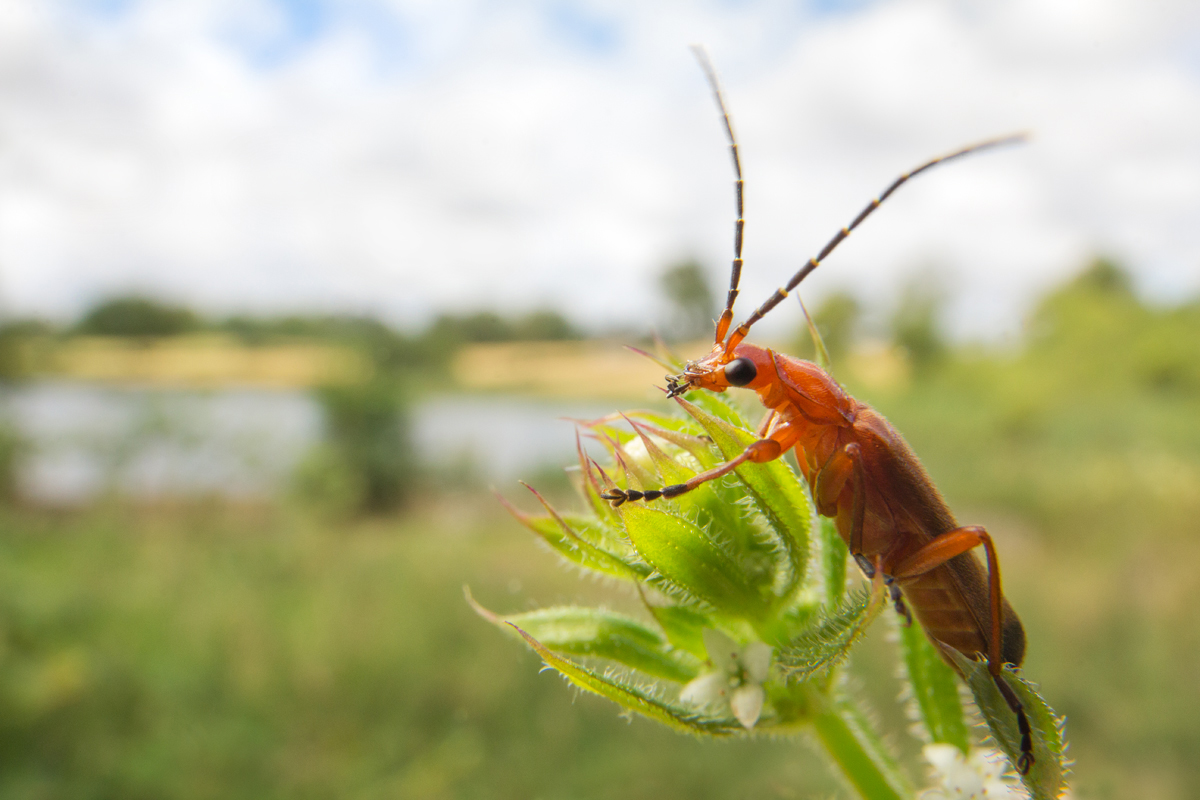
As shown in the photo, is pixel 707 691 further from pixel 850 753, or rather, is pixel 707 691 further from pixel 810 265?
pixel 810 265

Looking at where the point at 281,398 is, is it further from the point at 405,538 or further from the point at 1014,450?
the point at 1014,450

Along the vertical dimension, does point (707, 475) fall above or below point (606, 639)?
above

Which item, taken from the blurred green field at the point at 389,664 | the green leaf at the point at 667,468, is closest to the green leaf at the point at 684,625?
the green leaf at the point at 667,468

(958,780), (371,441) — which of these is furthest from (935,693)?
(371,441)

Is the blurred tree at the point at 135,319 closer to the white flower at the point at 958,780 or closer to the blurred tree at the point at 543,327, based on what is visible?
the blurred tree at the point at 543,327

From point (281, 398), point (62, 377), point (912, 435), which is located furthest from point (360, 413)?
point (912, 435)

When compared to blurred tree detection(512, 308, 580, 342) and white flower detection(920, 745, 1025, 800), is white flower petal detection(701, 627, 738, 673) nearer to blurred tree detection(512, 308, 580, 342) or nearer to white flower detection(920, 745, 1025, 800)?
white flower detection(920, 745, 1025, 800)

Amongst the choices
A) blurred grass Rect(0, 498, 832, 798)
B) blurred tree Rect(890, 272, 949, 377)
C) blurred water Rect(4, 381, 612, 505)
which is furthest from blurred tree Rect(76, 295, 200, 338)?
blurred tree Rect(890, 272, 949, 377)
